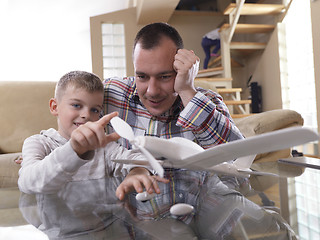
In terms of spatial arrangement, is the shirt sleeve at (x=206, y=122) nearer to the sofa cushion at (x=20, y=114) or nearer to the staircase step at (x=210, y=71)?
the sofa cushion at (x=20, y=114)

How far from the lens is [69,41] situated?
7.37 m

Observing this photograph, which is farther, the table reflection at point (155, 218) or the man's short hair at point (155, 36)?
the man's short hair at point (155, 36)

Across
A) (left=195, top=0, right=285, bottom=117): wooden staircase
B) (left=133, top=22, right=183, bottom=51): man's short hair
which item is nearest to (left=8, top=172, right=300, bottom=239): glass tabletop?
(left=133, top=22, right=183, bottom=51): man's short hair

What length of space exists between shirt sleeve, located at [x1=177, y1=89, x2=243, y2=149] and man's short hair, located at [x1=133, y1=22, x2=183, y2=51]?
209mm

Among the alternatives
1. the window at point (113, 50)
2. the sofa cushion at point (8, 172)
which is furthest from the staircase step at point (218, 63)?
the sofa cushion at point (8, 172)

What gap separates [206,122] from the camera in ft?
3.28

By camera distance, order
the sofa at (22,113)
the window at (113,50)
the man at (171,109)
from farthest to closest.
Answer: the window at (113,50) < the sofa at (22,113) < the man at (171,109)

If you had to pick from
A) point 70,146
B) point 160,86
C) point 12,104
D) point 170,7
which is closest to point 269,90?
point 170,7

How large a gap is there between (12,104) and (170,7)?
3.52 meters

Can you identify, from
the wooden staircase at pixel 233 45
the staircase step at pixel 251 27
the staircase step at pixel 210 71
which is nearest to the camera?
the wooden staircase at pixel 233 45

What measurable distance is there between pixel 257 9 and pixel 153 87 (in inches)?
155

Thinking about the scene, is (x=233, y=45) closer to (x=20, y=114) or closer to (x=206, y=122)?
(x=20, y=114)

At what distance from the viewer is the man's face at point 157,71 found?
0.96 m

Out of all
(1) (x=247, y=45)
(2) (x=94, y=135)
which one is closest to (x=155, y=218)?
(2) (x=94, y=135)
